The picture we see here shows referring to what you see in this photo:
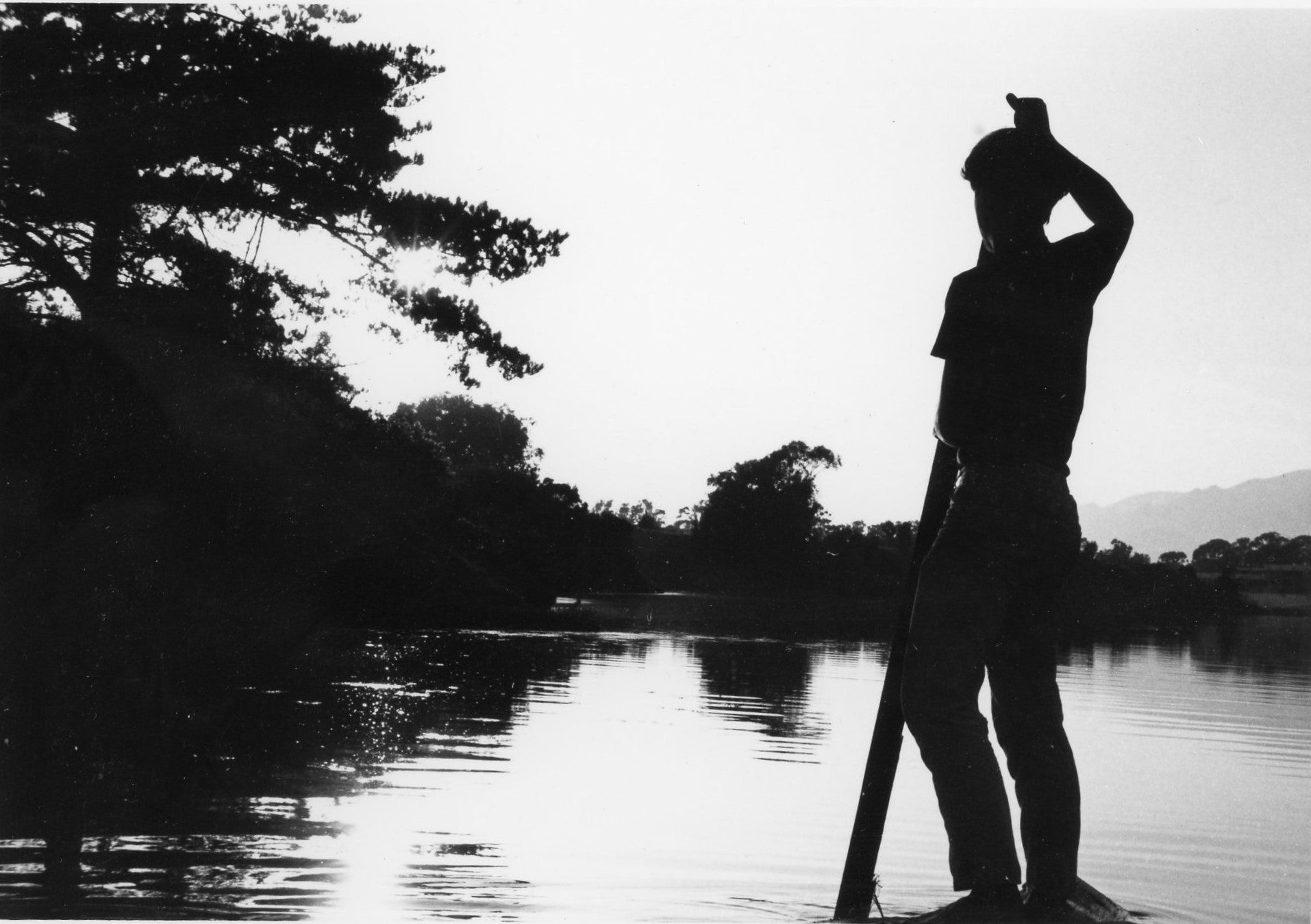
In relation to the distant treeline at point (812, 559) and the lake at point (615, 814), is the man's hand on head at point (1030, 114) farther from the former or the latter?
the distant treeline at point (812, 559)

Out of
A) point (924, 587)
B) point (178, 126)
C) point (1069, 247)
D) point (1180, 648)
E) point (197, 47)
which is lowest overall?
point (1180, 648)

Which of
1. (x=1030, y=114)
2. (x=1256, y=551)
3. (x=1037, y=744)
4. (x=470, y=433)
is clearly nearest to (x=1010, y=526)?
(x=1037, y=744)

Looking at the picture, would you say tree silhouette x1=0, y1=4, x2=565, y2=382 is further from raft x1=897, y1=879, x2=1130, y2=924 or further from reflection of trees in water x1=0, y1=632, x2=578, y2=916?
raft x1=897, y1=879, x2=1130, y2=924

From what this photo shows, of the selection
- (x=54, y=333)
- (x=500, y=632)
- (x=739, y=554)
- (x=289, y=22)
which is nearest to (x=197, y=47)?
(x=289, y=22)

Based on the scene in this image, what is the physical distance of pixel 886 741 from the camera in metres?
2.96

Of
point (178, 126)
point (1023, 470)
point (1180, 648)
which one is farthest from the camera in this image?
point (1180, 648)

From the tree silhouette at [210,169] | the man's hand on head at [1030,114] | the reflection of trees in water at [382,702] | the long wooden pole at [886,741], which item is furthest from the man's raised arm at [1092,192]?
the tree silhouette at [210,169]

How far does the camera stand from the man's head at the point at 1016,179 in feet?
→ 9.09

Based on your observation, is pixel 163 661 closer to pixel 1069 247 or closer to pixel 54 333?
pixel 54 333

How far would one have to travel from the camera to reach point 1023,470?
8.62ft

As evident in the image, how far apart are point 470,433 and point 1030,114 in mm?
15819

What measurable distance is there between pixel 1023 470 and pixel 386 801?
11.6ft

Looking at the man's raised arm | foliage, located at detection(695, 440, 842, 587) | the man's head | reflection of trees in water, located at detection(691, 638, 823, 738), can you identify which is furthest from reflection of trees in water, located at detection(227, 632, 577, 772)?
foliage, located at detection(695, 440, 842, 587)

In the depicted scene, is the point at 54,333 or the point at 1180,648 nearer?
the point at 54,333
